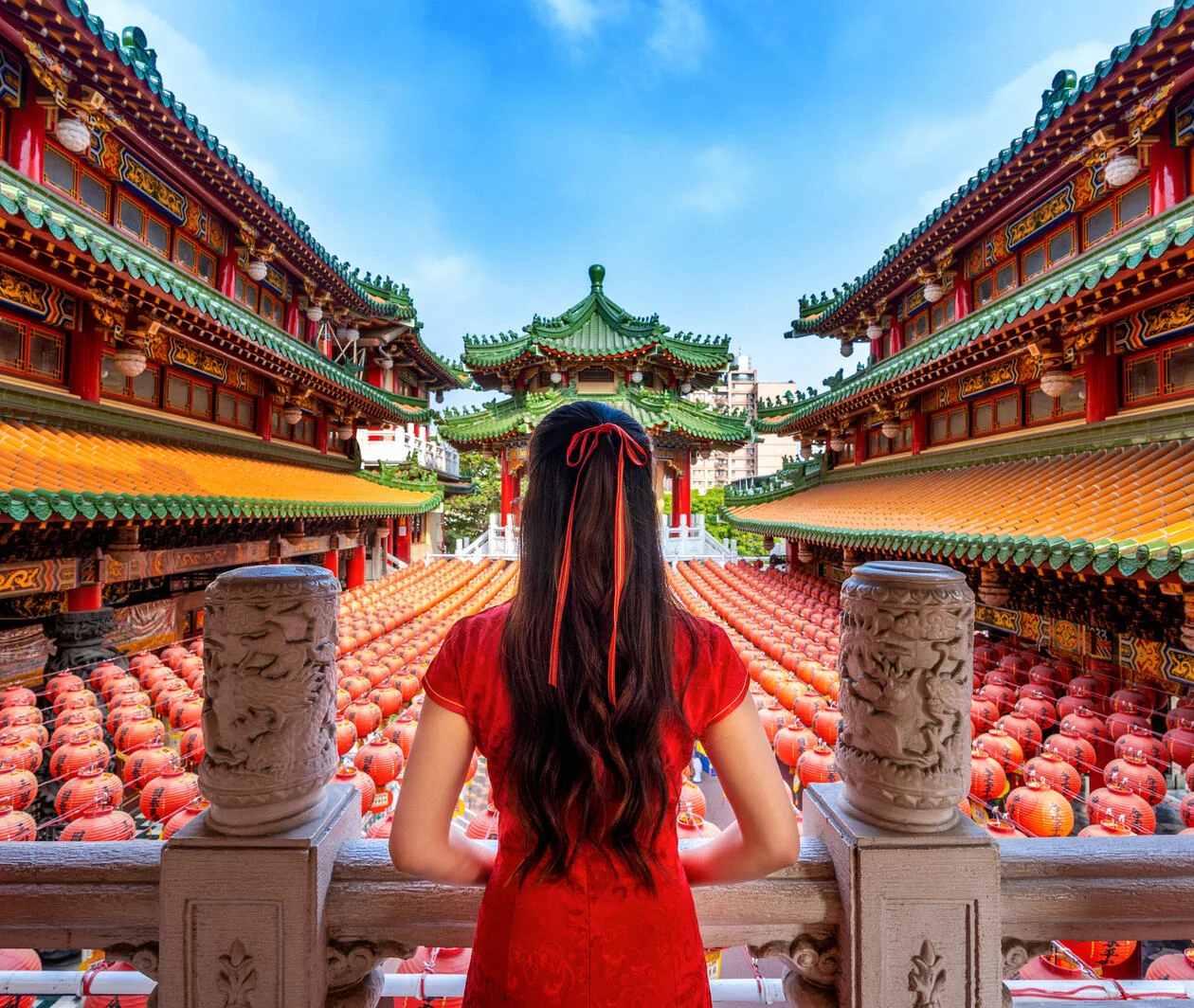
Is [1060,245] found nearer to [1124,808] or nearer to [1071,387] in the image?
[1071,387]

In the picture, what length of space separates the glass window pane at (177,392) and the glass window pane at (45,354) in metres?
1.70

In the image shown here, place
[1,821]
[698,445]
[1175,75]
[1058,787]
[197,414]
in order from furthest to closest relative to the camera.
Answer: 1. [698,445]
2. [197,414]
3. [1175,75]
4. [1058,787]
5. [1,821]

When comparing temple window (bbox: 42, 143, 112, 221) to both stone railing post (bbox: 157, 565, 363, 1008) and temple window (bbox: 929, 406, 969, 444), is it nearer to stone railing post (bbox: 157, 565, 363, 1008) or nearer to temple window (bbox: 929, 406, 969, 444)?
stone railing post (bbox: 157, 565, 363, 1008)

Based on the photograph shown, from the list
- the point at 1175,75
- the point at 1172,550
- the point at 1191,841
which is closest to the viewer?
the point at 1191,841

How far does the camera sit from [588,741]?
99 centimetres

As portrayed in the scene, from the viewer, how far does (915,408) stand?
33.0 feet

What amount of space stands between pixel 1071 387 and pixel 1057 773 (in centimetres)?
482

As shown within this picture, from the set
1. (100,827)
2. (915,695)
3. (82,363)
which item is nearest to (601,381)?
(82,363)

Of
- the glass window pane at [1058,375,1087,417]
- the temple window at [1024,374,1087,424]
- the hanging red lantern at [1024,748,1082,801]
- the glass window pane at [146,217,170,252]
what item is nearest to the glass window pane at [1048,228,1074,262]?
the temple window at [1024,374,1087,424]

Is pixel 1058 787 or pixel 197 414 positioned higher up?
pixel 197 414

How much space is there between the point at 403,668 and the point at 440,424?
45.8 feet

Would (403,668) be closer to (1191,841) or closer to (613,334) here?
(1191,841)

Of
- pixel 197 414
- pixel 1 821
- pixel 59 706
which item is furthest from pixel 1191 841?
pixel 197 414

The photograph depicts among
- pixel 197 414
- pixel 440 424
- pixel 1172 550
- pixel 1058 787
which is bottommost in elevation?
pixel 1058 787
